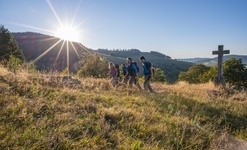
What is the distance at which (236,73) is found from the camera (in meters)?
50.2

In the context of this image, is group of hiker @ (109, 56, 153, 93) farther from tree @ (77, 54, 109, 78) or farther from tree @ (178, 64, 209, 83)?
tree @ (178, 64, 209, 83)

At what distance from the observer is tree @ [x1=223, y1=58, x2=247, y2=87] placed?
50000 mm

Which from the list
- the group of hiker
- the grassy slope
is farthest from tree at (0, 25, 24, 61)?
the grassy slope

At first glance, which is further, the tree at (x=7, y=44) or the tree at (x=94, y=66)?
the tree at (x=7, y=44)

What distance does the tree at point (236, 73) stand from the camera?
164 ft

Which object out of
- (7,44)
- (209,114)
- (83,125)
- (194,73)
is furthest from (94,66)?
(83,125)

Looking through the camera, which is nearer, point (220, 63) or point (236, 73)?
point (220, 63)

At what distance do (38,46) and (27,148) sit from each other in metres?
145

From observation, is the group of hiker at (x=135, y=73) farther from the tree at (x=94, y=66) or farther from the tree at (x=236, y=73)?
the tree at (x=236, y=73)

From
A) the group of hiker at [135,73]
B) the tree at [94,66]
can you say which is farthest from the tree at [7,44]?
the group of hiker at [135,73]

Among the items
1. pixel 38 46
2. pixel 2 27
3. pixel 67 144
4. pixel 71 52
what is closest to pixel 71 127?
pixel 67 144

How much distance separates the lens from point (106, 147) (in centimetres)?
418

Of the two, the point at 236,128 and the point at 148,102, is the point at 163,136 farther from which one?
the point at 236,128

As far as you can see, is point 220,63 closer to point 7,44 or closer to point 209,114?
point 209,114
